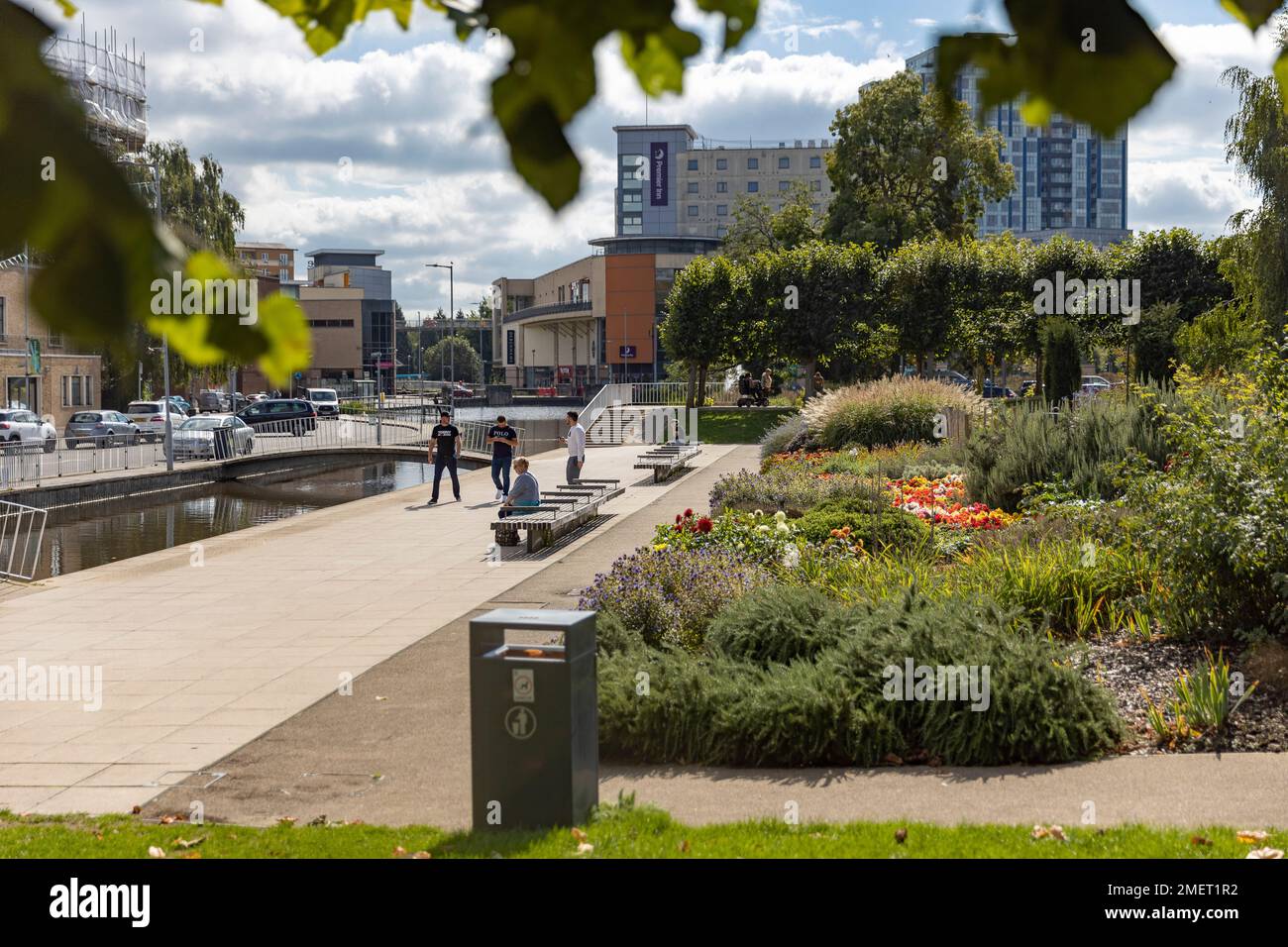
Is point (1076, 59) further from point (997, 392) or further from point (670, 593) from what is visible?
point (997, 392)

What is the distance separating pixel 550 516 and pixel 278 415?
138 feet

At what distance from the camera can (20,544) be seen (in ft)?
81.6

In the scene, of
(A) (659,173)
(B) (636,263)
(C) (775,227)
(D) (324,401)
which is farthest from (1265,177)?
(A) (659,173)

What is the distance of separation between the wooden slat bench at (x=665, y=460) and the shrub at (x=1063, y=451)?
12005 millimetres

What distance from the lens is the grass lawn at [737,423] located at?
1849 inches

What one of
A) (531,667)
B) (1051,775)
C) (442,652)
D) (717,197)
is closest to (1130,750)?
(1051,775)

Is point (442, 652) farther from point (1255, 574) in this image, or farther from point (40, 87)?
point (40, 87)

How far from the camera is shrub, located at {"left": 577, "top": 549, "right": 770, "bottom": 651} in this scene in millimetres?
9906

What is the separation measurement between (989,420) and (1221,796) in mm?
13834

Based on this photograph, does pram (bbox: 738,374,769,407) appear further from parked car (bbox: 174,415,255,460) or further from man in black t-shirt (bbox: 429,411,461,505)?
man in black t-shirt (bbox: 429,411,461,505)

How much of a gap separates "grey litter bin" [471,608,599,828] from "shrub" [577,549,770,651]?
3.44m

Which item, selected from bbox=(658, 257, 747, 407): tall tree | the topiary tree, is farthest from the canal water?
the topiary tree

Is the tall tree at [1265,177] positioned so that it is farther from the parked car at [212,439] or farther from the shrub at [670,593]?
the parked car at [212,439]

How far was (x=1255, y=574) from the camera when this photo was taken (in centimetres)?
866
